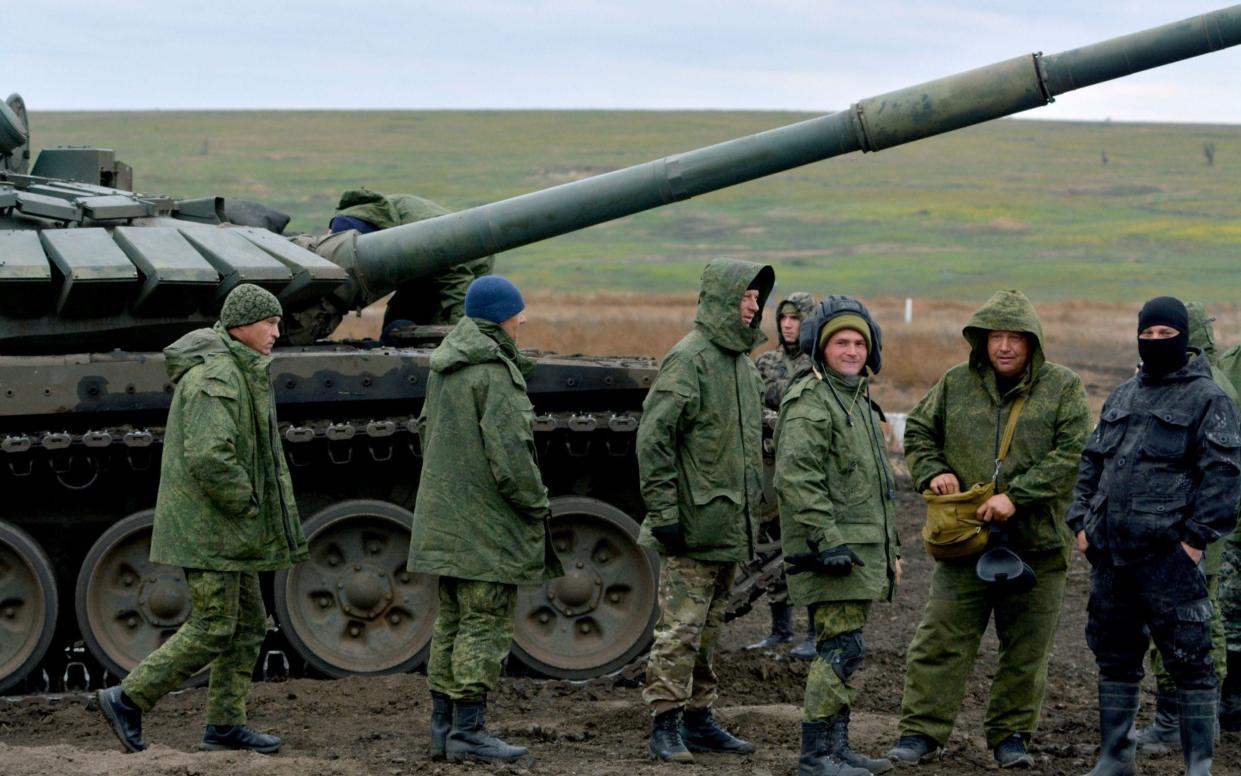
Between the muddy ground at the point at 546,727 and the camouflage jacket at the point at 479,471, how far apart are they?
83 centimetres

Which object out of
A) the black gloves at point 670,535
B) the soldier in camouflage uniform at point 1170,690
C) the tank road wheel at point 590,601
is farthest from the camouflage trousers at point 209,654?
the soldier in camouflage uniform at point 1170,690

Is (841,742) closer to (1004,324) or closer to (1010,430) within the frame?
(1010,430)

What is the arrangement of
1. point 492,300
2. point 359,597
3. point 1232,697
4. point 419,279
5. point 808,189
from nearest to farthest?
point 492,300 < point 1232,697 < point 359,597 < point 419,279 < point 808,189

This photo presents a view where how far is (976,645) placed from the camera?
7.61 meters

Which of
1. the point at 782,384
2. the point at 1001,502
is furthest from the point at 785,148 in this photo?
the point at 1001,502

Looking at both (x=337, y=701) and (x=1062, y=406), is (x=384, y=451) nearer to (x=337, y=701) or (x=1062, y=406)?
(x=337, y=701)

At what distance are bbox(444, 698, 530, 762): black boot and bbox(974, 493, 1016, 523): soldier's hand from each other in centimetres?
209

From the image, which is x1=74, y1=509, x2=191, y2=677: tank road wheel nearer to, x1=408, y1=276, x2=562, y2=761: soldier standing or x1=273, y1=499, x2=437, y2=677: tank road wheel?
x1=273, y1=499, x2=437, y2=677: tank road wheel

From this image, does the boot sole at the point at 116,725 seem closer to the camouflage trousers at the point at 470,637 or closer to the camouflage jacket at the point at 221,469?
the camouflage jacket at the point at 221,469

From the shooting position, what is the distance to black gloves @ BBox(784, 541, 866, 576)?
22.4ft

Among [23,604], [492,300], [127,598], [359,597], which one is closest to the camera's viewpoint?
[492,300]

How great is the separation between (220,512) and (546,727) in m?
1.82

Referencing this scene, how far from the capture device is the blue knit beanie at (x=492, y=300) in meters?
7.41

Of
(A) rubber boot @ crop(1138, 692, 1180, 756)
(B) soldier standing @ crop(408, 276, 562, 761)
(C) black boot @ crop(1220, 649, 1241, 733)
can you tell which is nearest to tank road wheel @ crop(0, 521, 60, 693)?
(B) soldier standing @ crop(408, 276, 562, 761)
